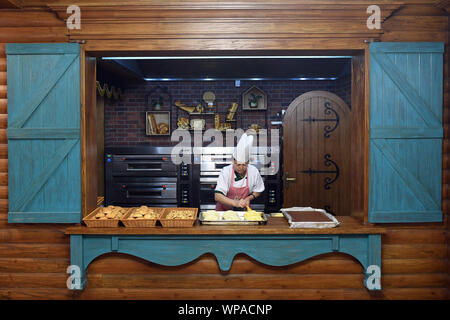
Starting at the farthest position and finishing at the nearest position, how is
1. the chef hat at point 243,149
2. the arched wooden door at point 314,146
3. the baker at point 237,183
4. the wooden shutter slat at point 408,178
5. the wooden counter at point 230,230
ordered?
the arched wooden door at point 314,146 < the baker at point 237,183 < the chef hat at point 243,149 < the wooden shutter slat at point 408,178 < the wooden counter at point 230,230

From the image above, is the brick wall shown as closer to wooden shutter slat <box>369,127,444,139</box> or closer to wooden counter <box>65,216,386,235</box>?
wooden shutter slat <box>369,127,444,139</box>

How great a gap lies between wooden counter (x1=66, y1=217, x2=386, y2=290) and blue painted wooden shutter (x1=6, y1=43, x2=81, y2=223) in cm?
33

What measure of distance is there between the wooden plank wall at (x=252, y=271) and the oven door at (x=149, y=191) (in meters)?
2.24

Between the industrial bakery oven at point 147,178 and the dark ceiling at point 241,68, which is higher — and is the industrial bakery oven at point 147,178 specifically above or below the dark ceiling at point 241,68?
below

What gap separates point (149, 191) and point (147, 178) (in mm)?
214

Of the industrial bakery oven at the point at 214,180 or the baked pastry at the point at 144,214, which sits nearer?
the baked pastry at the point at 144,214

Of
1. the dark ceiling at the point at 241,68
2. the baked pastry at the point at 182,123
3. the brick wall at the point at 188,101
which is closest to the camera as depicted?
the dark ceiling at the point at 241,68

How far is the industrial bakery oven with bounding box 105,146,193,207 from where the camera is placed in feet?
17.4

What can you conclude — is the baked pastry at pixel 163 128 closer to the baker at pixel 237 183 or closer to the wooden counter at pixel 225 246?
the baker at pixel 237 183

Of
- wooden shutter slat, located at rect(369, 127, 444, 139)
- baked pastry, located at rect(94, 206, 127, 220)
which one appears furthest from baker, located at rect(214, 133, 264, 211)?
wooden shutter slat, located at rect(369, 127, 444, 139)

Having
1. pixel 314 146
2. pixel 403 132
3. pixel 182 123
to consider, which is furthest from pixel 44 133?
pixel 314 146

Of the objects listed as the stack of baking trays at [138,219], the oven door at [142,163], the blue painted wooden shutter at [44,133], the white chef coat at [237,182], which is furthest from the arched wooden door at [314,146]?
the blue painted wooden shutter at [44,133]

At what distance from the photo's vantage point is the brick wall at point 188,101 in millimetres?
5906
